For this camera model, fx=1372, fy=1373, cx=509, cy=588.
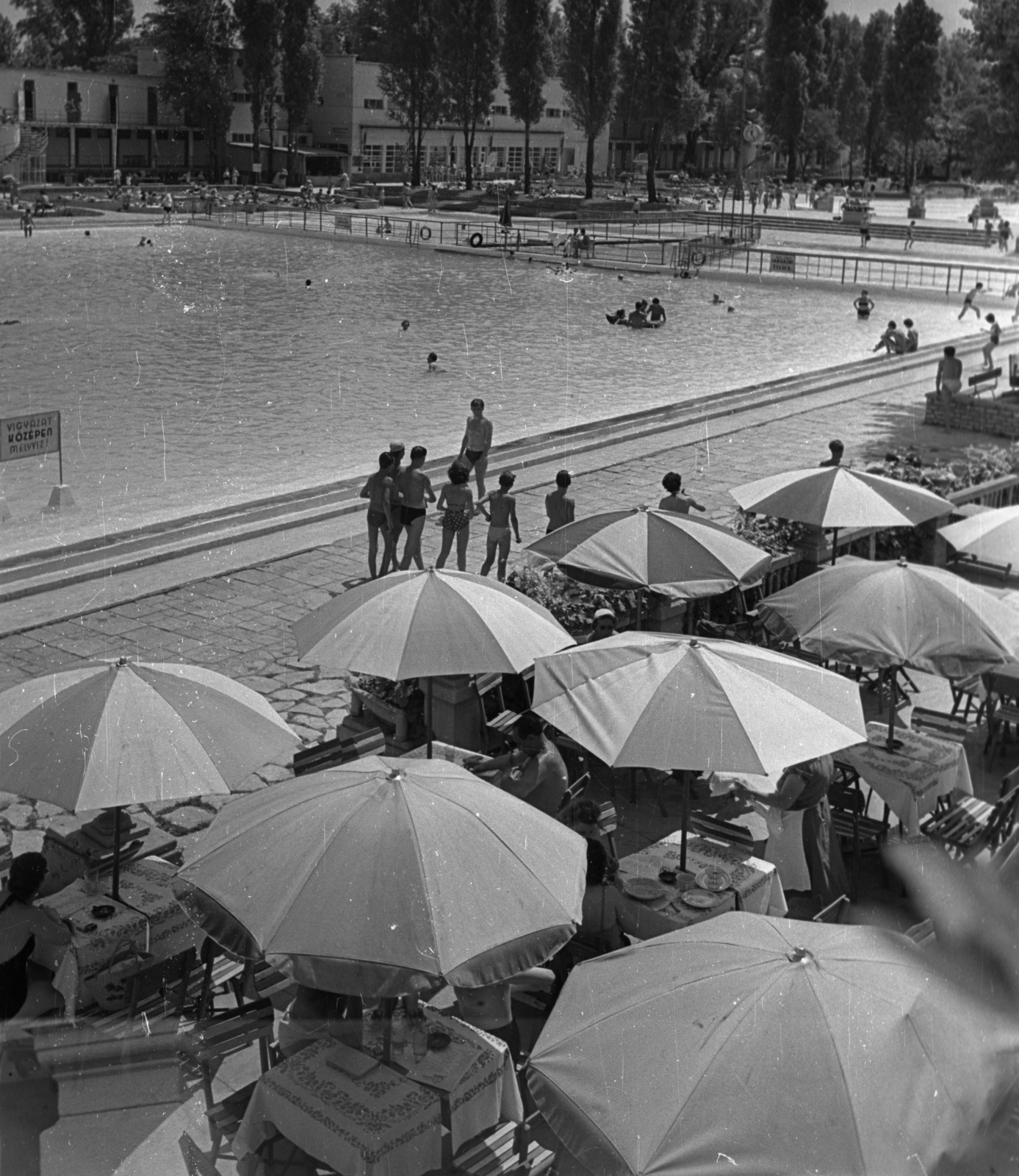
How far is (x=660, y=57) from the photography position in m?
81.4

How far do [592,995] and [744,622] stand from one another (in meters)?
6.92

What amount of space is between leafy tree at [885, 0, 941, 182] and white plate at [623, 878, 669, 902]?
3291 inches

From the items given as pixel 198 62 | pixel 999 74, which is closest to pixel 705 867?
pixel 999 74

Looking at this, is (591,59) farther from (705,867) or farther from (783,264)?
(705,867)

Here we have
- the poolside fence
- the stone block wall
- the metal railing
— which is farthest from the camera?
the poolside fence

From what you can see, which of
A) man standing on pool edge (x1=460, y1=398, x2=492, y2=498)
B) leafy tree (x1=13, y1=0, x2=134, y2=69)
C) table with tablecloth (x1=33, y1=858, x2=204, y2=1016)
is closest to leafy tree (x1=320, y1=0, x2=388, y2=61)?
leafy tree (x1=13, y1=0, x2=134, y2=69)

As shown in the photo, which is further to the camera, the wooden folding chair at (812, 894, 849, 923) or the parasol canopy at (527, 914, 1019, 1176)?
the wooden folding chair at (812, 894, 849, 923)

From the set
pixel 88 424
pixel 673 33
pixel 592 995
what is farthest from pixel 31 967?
pixel 673 33

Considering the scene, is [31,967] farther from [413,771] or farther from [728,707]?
[728,707]

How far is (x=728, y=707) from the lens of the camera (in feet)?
21.2

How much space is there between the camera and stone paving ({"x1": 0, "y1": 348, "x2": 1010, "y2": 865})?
892 cm

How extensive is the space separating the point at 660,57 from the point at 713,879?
8204 centimetres

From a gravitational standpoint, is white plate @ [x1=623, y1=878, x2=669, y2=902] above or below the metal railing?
below

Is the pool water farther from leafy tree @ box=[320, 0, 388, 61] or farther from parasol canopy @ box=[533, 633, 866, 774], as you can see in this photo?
leafy tree @ box=[320, 0, 388, 61]
